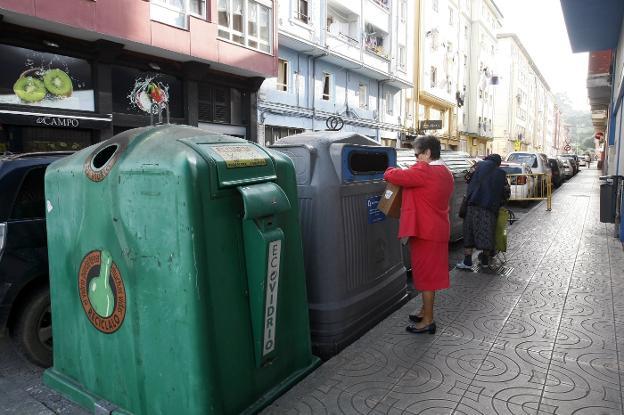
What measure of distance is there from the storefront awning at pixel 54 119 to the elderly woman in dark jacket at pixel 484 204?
412 inches

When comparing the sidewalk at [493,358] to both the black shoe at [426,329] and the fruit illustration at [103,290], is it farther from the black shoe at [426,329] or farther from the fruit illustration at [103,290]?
the fruit illustration at [103,290]

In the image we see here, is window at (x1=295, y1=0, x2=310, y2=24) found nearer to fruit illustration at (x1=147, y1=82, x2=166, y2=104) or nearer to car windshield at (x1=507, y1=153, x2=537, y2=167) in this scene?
fruit illustration at (x1=147, y1=82, x2=166, y2=104)

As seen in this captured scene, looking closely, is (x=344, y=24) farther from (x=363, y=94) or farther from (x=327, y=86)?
(x=327, y=86)

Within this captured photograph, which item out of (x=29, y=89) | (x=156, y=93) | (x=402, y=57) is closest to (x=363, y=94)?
(x=402, y=57)

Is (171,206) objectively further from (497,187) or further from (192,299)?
(497,187)

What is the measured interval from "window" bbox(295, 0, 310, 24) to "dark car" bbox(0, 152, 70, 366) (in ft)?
57.8

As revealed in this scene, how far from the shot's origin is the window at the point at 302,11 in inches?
770

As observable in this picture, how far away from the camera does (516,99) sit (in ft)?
195

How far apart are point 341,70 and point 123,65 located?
11962 millimetres

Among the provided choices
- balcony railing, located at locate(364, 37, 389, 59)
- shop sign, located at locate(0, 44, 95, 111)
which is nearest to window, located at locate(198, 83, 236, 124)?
shop sign, located at locate(0, 44, 95, 111)

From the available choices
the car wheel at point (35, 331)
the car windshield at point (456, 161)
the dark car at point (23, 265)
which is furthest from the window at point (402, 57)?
the car wheel at point (35, 331)

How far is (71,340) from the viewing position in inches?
109

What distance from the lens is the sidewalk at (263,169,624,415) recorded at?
2.62 metres

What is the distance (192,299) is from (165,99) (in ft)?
45.3
